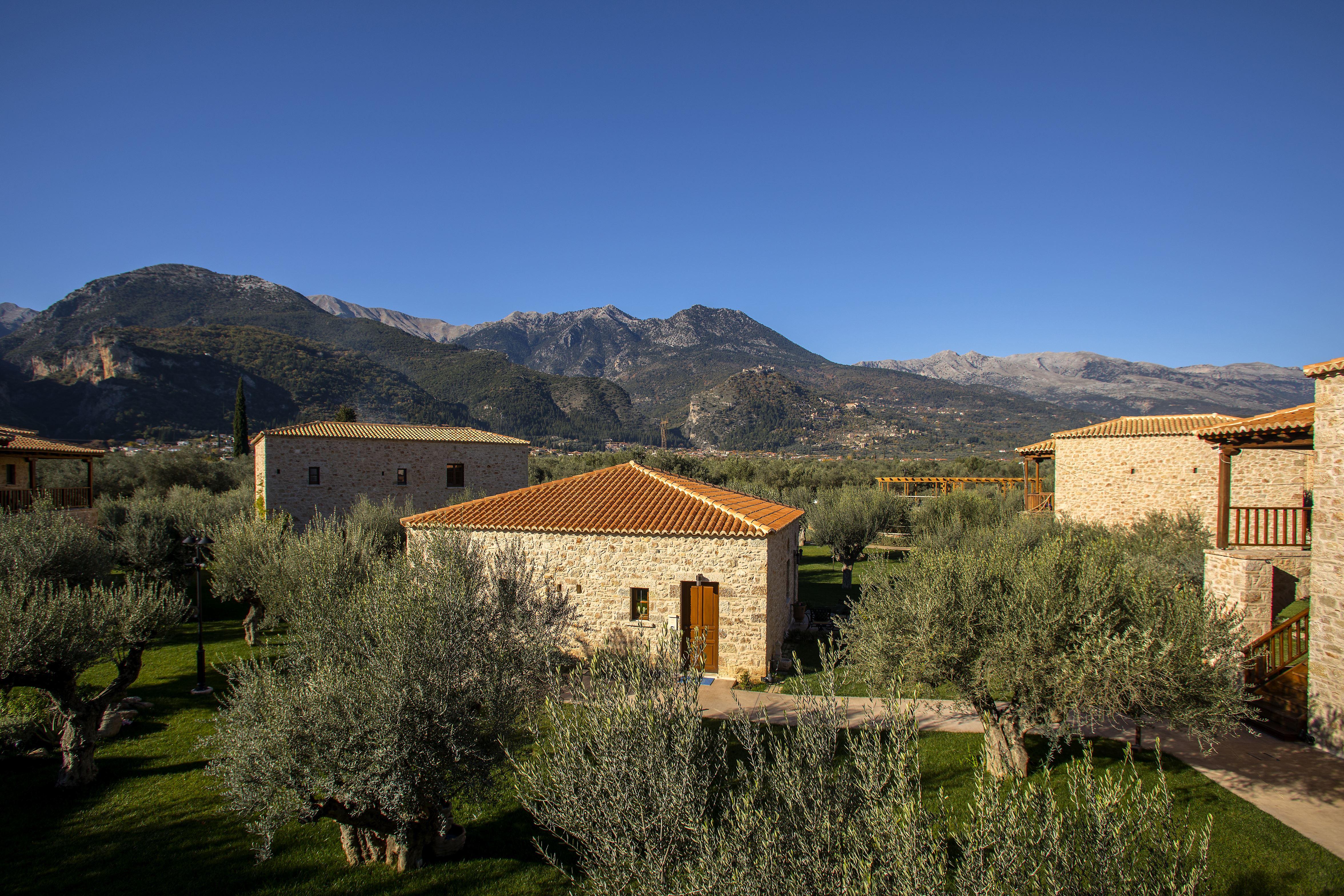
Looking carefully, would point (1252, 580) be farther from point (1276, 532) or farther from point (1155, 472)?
point (1155, 472)

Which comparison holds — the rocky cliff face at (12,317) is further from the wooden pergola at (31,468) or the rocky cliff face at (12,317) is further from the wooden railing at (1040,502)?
the wooden railing at (1040,502)

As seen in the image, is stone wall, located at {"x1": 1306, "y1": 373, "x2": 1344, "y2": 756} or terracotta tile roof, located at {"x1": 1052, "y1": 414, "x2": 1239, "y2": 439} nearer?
stone wall, located at {"x1": 1306, "y1": 373, "x2": 1344, "y2": 756}

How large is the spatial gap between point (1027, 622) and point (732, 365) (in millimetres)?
84982

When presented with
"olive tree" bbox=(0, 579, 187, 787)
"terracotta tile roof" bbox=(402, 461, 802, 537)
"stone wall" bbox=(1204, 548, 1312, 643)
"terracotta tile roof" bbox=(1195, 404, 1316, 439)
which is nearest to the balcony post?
"terracotta tile roof" bbox=(1195, 404, 1316, 439)

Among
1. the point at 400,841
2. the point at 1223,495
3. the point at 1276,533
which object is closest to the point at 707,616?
the point at 400,841

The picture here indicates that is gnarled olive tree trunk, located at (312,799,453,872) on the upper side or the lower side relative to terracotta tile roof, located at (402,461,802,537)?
lower

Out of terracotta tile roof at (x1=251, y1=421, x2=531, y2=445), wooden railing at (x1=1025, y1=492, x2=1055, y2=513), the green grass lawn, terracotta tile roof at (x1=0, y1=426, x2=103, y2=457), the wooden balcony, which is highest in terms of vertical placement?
terracotta tile roof at (x1=251, y1=421, x2=531, y2=445)

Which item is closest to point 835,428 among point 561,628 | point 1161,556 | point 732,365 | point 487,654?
point 732,365

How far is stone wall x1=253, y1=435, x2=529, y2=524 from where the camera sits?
86.8 feet

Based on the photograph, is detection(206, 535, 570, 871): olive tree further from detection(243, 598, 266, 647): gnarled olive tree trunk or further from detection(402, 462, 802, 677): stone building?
detection(243, 598, 266, 647): gnarled olive tree trunk

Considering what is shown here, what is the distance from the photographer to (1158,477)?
19688 mm

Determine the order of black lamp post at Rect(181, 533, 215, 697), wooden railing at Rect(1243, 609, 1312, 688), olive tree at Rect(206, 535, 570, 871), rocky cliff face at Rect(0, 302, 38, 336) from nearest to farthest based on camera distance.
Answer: olive tree at Rect(206, 535, 570, 871)
wooden railing at Rect(1243, 609, 1312, 688)
black lamp post at Rect(181, 533, 215, 697)
rocky cliff face at Rect(0, 302, 38, 336)

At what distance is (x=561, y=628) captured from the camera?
11.0 metres

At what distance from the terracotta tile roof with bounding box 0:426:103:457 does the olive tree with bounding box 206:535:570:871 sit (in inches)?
812
